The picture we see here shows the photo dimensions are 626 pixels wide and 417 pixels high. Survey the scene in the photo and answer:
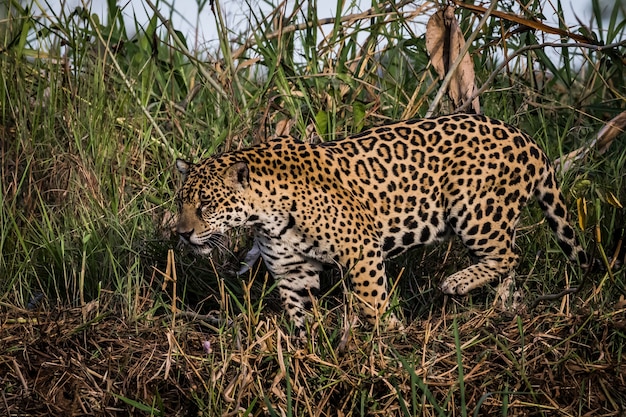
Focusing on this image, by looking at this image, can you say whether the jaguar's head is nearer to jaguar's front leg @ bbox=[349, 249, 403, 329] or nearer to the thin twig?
jaguar's front leg @ bbox=[349, 249, 403, 329]

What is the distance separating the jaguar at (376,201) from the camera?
604 centimetres

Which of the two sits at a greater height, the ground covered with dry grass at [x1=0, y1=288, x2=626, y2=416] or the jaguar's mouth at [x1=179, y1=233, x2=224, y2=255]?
the jaguar's mouth at [x1=179, y1=233, x2=224, y2=255]

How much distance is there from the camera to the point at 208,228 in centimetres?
605

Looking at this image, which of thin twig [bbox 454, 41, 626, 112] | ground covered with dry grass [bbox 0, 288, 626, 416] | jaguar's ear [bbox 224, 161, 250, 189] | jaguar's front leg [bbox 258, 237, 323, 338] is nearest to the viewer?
ground covered with dry grass [bbox 0, 288, 626, 416]

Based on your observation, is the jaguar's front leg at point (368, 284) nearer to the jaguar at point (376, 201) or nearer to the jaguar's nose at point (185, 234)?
the jaguar at point (376, 201)

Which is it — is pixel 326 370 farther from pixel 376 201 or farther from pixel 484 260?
pixel 484 260

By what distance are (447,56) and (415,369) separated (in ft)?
8.81

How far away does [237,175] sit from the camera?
19.6 feet

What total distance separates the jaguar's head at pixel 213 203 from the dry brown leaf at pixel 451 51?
1.88 metres

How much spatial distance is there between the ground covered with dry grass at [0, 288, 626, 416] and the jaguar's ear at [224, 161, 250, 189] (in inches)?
29.7

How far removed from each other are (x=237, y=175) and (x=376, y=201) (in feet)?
2.86

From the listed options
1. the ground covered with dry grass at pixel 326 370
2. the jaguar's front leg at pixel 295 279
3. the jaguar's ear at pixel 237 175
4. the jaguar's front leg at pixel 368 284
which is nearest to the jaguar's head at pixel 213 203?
the jaguar's ear at pixel 237 175

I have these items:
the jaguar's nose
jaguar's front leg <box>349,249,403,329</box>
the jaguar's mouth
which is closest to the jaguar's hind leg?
jaguar's front leg <box>349,249,403,329</box>

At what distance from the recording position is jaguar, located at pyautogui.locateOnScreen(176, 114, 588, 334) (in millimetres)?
6039
